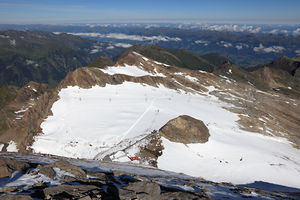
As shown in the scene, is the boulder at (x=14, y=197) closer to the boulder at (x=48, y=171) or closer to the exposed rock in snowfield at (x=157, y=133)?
the boulder at (x=48, y=171)

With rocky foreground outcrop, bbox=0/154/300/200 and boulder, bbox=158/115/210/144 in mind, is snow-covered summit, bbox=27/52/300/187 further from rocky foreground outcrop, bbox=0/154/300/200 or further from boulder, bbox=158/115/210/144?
rocky foreground outcrop, bbox=0/154/300/200

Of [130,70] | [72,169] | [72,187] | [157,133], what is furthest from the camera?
[130,70]

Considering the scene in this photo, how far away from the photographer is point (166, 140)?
2397 cm

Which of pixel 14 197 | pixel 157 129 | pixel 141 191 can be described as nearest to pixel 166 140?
pixel 157 129

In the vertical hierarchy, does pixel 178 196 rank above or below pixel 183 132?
below

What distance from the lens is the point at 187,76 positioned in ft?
239

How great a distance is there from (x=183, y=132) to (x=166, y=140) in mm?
2663

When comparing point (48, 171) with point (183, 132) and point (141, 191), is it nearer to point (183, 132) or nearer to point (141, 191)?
point (141, 191)

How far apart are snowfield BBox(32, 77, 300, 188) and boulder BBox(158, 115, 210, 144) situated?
791 mm

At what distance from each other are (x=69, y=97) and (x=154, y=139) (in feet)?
79.7

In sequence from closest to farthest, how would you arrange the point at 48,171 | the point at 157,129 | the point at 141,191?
the point at 141,191 → the point at 48,171 → the point at 157,129

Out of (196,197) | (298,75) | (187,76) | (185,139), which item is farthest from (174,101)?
(298,75)

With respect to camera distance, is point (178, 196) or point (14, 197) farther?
point (178, 196)

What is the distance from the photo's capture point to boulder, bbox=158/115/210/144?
2455 cm
